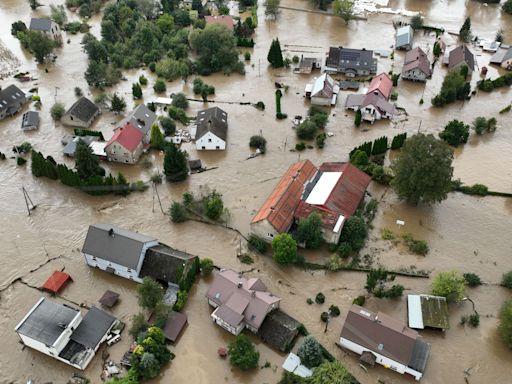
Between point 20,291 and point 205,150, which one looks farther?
point 205,150

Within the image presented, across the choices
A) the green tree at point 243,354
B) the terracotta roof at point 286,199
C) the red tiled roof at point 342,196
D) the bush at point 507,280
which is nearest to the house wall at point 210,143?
the terracotta roof at point 286,199

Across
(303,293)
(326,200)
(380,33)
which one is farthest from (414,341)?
(380,33)

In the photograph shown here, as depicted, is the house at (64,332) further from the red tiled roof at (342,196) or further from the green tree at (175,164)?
the red tiled roof at (342,196)

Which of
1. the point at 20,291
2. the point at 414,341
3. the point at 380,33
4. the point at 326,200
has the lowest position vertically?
the point at 20,291

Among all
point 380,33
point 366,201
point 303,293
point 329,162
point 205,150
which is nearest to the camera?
point 303,293

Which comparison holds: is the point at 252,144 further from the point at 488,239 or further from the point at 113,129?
the point at 488,239

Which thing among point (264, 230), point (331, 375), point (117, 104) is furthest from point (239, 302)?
point (117, 104)

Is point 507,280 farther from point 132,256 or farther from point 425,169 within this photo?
point 132,256

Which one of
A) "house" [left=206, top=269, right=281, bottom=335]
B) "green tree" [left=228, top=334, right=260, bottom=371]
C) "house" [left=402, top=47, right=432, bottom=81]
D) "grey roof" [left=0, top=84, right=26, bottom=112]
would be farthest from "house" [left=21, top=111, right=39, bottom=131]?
"house" [left=402, top=47, right=432, bottom=81]
